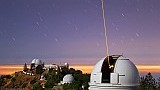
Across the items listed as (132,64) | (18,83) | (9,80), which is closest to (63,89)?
(132,64)

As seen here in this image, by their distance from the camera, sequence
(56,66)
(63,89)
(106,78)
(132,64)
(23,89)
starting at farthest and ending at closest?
(56,66) → (23,89) → (63,89) → (132,64) → (106,78)

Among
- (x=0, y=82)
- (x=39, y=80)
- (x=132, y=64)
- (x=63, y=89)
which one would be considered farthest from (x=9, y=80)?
(x=132, y=64)

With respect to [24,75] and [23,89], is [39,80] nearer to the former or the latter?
[23,89]

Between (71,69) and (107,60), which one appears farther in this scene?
(71,69)

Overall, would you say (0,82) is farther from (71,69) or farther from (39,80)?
(71,69)

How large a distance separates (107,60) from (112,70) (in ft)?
4.12

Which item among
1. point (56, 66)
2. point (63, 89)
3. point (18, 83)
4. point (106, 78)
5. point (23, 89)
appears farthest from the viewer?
point (18, 83)

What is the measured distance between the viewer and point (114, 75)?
31422 millimetres

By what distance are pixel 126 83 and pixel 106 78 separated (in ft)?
7.45

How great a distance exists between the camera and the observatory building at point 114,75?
3141 cm

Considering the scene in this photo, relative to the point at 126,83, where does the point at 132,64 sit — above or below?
above

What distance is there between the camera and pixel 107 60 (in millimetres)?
32562

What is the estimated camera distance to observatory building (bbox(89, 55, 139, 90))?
3141 centimetres

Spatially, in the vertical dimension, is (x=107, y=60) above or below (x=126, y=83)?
above
